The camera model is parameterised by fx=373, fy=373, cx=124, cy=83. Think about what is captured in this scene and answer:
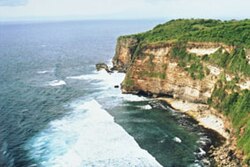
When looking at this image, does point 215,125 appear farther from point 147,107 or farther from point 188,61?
point 188,61

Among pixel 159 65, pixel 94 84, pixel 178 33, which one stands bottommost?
pixel 94 84

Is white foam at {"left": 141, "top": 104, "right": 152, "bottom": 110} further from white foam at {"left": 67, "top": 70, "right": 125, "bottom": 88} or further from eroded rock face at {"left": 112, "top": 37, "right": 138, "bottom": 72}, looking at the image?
eroded rock face at {"left": 112, "top": 37, "right": 138, "bottom": 72}

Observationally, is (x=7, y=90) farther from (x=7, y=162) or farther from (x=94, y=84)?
(x=7, y=162)

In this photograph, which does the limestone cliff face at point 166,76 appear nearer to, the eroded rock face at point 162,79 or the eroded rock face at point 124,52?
the eroded rock face at point 162,79

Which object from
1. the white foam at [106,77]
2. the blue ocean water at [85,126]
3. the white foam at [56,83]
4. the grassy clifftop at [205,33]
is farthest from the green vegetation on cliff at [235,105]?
the white foam at [56,83]

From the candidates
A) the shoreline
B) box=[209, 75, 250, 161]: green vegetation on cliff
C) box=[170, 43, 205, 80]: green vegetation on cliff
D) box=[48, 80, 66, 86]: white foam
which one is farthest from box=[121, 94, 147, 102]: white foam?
box=[48, 80, 66, 86]: white foam

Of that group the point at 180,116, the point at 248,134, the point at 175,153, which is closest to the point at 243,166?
the point at 248,134
